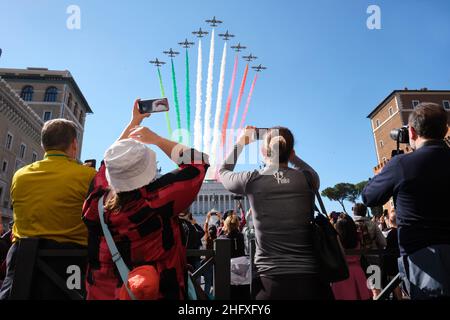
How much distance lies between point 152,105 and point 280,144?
4.42 ft

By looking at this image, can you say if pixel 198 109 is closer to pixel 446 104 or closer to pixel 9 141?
pixel 9 141

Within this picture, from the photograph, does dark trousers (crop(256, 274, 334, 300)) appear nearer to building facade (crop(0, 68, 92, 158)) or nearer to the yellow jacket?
the yellow jacket

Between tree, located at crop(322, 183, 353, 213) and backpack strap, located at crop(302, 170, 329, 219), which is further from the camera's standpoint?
tree, located at crop(322, 183, 353, 213)

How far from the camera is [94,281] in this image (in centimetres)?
215

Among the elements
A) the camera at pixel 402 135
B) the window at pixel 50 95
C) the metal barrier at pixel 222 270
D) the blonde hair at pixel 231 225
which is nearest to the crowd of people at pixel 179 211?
the metal barrier at pixel 222 270

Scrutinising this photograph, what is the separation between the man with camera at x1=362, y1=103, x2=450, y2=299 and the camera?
6.95ft

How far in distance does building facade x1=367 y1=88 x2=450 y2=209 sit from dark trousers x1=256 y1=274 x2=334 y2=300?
53430 millimetres

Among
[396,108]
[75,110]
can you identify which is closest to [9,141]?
[75,110]

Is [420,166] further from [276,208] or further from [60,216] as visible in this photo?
[60,216]

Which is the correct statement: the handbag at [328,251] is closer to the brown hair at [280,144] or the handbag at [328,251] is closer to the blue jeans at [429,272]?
the blue jeans at [429,272]

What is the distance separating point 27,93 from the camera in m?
52.4

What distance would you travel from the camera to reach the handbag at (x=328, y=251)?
2.31m

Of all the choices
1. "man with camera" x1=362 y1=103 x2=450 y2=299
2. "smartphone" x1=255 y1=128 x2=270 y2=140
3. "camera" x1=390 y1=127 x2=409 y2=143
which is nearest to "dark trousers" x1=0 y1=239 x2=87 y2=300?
"smartphone" x1=255 y1=128 x2=270 y2=140
